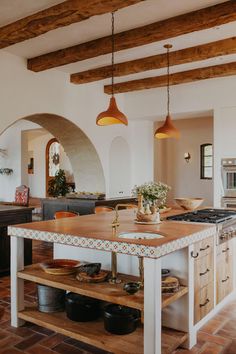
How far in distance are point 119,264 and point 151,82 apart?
4230mm

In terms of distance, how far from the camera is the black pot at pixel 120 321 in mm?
2695

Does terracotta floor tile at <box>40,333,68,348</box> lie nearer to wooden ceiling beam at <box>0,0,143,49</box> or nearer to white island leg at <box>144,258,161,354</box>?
white island leg at <box>144,258,161,354</box>

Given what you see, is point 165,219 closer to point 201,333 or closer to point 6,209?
point 201,333

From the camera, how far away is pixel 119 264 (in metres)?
3.33

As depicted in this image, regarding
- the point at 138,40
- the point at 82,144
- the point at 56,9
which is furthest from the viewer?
the point at 82,144

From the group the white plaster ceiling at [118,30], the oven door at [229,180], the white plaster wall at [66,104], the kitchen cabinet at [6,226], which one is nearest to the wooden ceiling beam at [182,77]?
the white plaster ceiling at [118,30]

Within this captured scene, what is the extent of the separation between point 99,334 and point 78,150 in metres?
4.98

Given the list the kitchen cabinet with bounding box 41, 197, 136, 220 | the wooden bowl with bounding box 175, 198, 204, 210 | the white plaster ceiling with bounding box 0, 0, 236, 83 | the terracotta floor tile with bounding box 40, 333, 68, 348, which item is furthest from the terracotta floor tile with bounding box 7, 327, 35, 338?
the kitchen cabinet with bounding box 41, 197, 136, 220

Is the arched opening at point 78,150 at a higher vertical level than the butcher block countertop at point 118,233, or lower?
higher

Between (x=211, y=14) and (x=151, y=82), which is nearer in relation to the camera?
(x=211, y=14)

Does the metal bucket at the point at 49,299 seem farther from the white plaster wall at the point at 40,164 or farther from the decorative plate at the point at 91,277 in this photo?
the white plaster wall at the point at 40,164

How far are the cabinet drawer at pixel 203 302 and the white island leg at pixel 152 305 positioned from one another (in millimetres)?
704

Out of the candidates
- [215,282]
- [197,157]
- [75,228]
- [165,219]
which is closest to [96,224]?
[75,228]

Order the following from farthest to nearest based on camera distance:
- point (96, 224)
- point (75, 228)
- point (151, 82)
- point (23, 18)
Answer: point (151, 82), point (23, 18), point (96, 224), point (75, 228)
